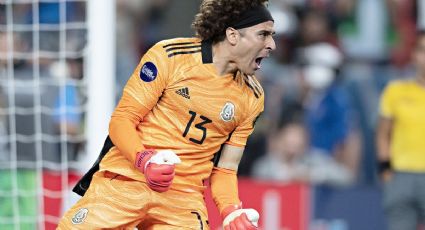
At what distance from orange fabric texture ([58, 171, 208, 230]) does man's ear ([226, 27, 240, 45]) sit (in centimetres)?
80

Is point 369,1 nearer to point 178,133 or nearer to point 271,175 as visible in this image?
point 271,175

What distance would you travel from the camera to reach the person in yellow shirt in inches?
340

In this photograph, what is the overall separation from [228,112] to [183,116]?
0.75 ft

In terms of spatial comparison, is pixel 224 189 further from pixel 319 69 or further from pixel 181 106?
pixel 319 69

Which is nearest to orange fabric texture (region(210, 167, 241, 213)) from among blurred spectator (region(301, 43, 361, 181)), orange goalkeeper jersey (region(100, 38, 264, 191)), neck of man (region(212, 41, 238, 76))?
orange goalkeeper jersey (region(100, 38, 264, 191))

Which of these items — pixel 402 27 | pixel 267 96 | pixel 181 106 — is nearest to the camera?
pixel 181 106

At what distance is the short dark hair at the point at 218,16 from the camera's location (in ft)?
18.1

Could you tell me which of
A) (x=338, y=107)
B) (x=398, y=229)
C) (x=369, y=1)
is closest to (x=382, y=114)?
(x=398, y=229)

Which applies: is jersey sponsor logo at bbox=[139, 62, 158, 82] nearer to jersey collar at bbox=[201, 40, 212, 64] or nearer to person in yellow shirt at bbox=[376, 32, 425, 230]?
jersey collar at bbox=[201, 40, 212, 64]

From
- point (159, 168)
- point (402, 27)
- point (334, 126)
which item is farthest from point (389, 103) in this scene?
point (159, 168)

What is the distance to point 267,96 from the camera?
10.7 metres

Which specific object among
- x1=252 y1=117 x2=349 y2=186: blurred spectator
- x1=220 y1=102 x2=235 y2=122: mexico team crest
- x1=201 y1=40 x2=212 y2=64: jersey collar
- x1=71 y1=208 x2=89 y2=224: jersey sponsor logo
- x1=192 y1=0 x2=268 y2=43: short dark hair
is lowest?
x1=252 y1=117 x2=349 y2=186: blurred spectator

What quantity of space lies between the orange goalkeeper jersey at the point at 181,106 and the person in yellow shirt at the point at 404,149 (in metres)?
3.35

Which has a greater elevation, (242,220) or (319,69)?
(319,69)
